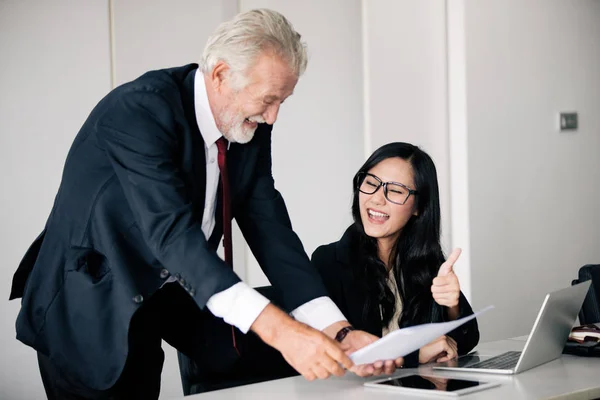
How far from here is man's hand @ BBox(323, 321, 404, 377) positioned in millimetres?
1859

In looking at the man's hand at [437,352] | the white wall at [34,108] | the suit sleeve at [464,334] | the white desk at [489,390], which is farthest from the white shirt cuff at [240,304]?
the white wall at [34,108]

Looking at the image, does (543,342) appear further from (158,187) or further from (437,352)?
(158,187)

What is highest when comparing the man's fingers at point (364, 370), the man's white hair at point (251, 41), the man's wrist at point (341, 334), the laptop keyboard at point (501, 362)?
the man's white hair at point (251, 41)

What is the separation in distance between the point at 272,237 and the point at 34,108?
2175 mm

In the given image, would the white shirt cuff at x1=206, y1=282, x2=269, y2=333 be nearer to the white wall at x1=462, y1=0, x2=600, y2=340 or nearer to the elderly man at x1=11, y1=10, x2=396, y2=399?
the elderly man at x1=11, y1=10, x2=396, y2=399

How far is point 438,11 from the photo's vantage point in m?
5.11

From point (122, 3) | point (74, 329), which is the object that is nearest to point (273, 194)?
point (74, 329)

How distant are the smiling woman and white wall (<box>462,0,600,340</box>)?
7.10ft

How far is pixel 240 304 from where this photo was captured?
175cm

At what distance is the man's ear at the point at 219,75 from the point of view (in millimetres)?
1943

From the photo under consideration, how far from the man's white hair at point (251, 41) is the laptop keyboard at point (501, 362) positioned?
2.84ft

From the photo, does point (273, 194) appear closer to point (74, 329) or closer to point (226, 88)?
point (226, 88)

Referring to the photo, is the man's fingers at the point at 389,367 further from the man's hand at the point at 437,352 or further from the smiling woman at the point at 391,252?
the smiling woman at the point at 391,252

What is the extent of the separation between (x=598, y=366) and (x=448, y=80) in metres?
3.35
